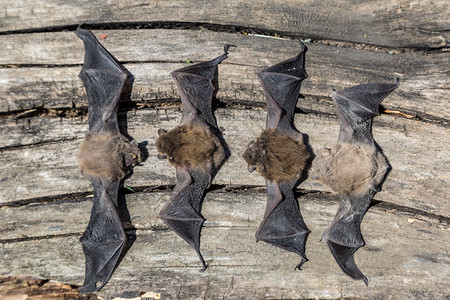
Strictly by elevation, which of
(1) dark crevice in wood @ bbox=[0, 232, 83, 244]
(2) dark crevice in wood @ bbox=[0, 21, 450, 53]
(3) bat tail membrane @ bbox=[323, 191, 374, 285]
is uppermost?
(2) dark crevice in wood @ bbox=[0, 21, 450, 53]

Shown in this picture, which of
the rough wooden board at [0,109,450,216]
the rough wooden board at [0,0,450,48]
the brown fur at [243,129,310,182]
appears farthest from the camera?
the rough wooden board at [0,0,450,48]

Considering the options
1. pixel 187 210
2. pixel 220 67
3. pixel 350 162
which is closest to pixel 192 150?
pixel 187 210

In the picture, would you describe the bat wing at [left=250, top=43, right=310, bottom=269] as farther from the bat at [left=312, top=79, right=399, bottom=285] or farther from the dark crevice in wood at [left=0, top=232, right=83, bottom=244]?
the dark crevice in wood at [left=0, top=232, right=83, bottom=244]

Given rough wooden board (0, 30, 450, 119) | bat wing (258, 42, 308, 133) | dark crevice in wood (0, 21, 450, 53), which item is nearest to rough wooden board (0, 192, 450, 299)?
bat wing (258, 42, 308, 133)

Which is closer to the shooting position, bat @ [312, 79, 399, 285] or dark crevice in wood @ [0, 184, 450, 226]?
bat @ [312, 79, 399, 285]

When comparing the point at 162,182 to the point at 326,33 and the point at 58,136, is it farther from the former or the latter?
the point at 326,33

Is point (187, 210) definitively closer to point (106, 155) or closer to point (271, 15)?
point (106, 155)

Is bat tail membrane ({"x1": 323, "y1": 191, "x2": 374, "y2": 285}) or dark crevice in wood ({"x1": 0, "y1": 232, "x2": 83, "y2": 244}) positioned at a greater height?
bat tail membrane ({"x1": 323, "y1": 191, "x2": 374, "y2": 285})
